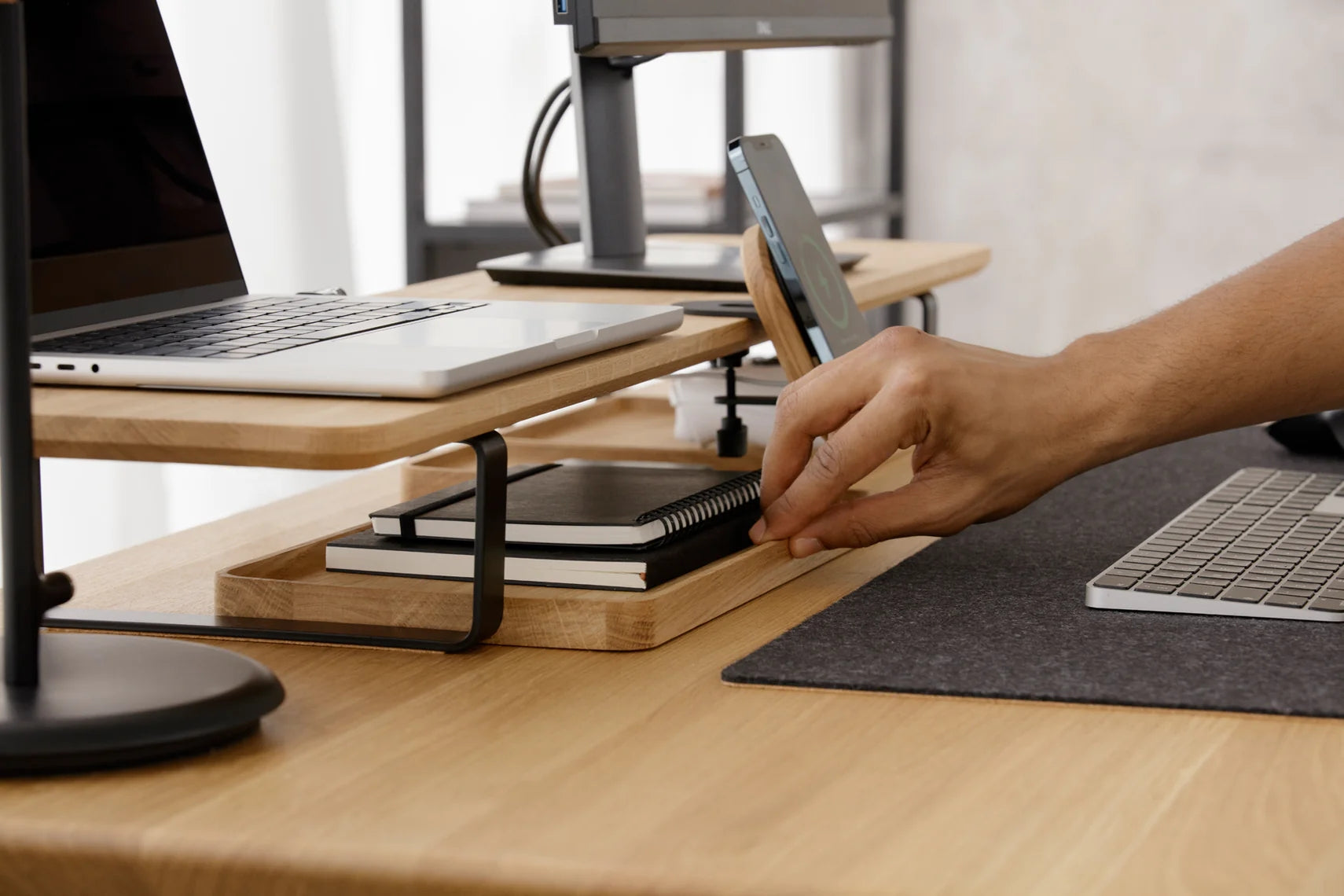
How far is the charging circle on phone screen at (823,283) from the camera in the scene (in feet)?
3.64

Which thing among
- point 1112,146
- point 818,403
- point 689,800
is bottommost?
point 689,800

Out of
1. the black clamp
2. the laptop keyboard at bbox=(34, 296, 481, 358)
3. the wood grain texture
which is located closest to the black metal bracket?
the laptop keyboard at bbox=(34, 296, 481, 358)

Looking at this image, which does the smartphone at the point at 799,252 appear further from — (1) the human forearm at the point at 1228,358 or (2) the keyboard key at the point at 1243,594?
(2) the keyboard key at the point at 1243,594

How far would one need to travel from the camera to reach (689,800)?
629 millimetres

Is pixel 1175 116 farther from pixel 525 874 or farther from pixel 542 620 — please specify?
pixel 525 874

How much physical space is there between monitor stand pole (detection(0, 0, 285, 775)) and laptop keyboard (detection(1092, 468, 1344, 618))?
1.53 ft

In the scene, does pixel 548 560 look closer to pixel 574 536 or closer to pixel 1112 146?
pixel 574 536

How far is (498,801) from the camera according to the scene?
63cm

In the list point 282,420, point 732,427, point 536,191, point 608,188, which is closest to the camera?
point 282,420

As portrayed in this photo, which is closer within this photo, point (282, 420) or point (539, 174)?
point (282, 420)

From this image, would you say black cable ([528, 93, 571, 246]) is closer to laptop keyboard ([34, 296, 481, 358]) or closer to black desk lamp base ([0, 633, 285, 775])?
laptop keyboard ([34, 296, 481, 358])

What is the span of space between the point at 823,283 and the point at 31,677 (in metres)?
0.63

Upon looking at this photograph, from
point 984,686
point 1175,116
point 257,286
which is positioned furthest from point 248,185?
point 984,686

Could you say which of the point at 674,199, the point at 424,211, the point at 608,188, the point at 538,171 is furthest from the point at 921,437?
the point at 424,211
